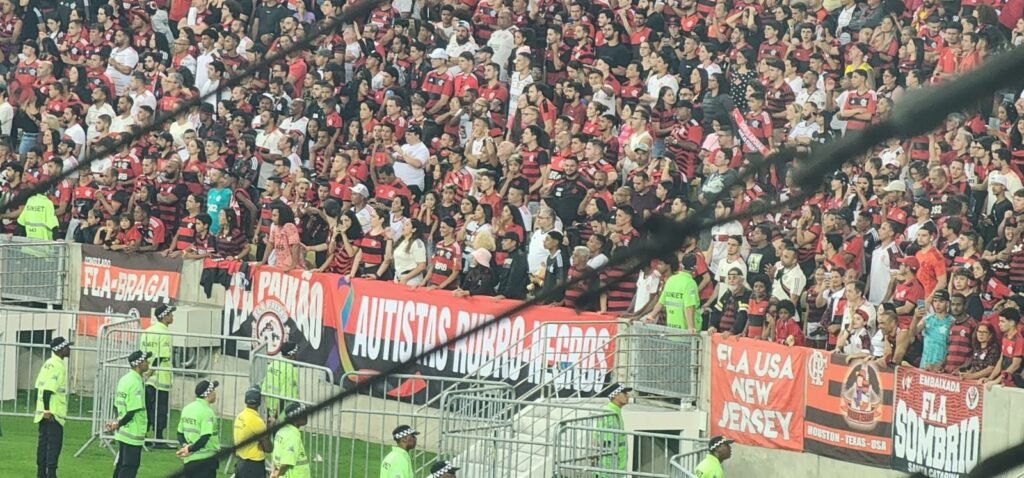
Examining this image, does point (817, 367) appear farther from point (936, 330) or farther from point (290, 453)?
point (290, 453)

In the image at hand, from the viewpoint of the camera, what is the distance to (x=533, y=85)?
66.3ft

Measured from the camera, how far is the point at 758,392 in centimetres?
1598

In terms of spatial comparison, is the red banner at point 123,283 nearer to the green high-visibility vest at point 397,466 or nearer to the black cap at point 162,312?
the black cap at point 162,312

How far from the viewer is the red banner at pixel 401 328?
17250 mm

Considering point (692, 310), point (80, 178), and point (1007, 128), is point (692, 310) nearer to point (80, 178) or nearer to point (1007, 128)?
point (1007, 128)

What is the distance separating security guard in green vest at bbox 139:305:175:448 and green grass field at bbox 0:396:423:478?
1.45ft

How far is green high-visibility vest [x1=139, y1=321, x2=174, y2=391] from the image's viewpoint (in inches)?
716

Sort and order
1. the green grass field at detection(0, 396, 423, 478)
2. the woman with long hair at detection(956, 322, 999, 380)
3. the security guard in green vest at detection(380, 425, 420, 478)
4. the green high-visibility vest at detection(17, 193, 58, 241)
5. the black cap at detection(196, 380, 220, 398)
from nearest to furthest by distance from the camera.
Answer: the woman with long hair at detection(956, 322, 999, 380) → the security guard in green vest at detection(380, 425, 420, 478) → the black cap at detection(196, 380, 220, 398) → the green grass field at detection(0, 396, 423, 478) → the green high-visibility vest at detection(17, 193, 58, 241)

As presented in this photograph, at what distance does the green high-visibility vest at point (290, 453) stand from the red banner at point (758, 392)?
4.08m

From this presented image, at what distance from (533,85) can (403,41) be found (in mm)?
3705

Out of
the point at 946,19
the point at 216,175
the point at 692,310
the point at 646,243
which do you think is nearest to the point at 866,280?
the point at 692,310

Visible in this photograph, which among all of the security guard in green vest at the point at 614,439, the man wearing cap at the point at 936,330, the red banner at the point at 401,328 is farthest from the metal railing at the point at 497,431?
the man wearing cap at the point at 936,330

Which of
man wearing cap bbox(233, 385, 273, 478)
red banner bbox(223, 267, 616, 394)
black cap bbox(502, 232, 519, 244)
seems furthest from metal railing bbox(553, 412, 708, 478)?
black cap bbox(502, 232, 519, 244)

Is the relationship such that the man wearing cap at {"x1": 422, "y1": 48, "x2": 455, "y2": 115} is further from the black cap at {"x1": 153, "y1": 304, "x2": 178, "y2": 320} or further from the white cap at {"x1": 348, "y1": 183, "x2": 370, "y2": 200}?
the black cap at {"x1": 153, "y1": 304, "x2": 178, "y2": 320}
